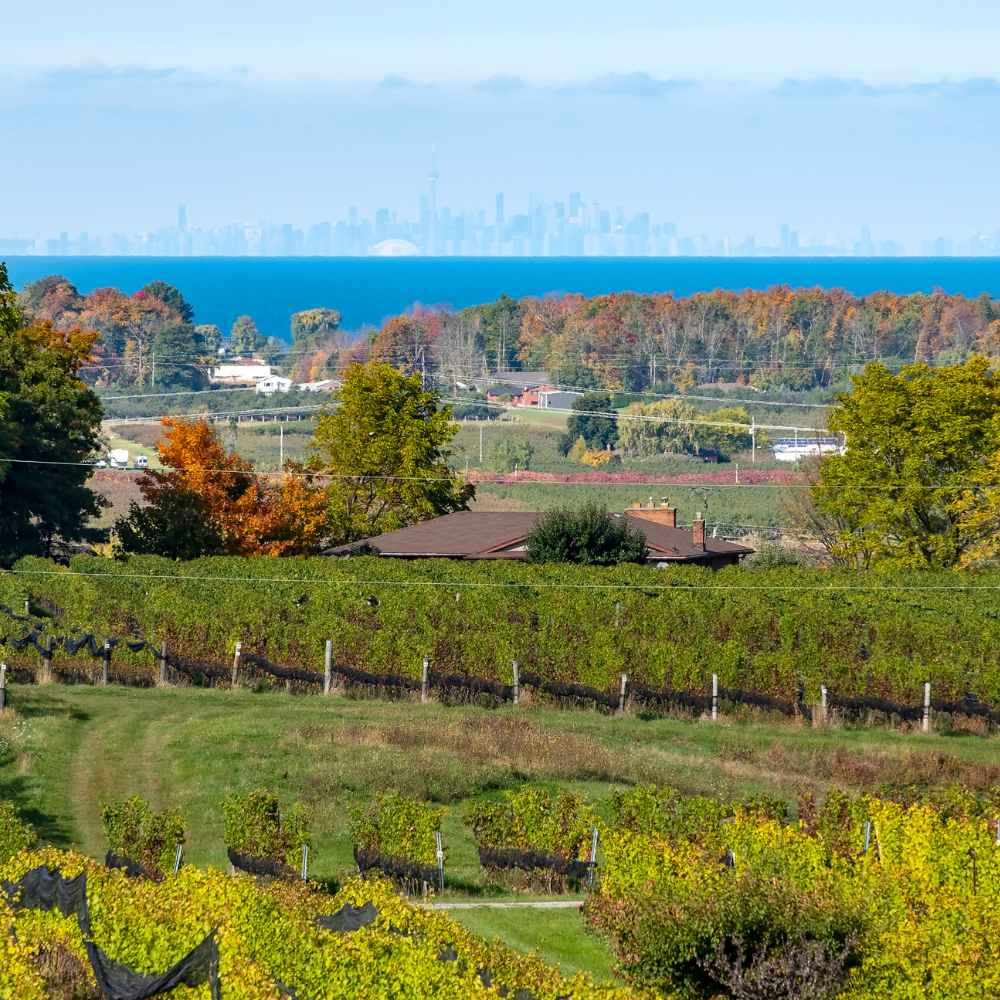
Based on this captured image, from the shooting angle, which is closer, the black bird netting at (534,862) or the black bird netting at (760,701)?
the black bird netting at (534,862)

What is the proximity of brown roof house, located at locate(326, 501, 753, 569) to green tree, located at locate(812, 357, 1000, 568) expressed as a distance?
507cm

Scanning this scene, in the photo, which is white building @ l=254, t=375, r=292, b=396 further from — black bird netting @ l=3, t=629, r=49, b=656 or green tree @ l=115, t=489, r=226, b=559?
black bird netting @ l=3, t=629, r=49, b=656

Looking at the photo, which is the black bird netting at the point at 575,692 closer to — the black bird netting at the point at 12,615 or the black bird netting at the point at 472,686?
the black bird netting at the point at 472,686

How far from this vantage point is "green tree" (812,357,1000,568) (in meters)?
60.9

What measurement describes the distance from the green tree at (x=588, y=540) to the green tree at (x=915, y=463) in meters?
9.91

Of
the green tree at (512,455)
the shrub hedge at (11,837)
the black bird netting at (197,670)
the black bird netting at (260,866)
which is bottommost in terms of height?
the green tree at (512,455)

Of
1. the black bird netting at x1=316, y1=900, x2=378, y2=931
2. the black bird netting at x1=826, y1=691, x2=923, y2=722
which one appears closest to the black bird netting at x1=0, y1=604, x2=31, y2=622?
the black bird netting at x1=826, y1=691, x2=923, y2=722

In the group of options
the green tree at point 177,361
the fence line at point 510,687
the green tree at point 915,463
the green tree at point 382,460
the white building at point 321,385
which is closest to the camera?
the fence line at point 510,687

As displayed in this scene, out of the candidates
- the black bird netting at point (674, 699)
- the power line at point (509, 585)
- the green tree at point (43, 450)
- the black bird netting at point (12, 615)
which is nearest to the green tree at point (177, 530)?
the green tree at point (43, 450)

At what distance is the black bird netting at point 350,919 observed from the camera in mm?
20625

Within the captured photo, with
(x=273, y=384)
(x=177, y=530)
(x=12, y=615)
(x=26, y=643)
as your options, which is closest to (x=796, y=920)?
(x=26, y=643)

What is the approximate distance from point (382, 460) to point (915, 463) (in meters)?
20.9

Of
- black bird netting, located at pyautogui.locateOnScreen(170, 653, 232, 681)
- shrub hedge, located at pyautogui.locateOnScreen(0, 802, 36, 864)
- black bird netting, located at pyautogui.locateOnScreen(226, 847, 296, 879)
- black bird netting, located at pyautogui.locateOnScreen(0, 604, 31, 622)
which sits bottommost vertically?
black bird netting, located at pyautogui.locateOnScreen(170, 653, 232, 681)

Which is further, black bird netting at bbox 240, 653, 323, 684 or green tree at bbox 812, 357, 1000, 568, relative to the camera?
green tree at bbox 812, 357, 1000, 568
